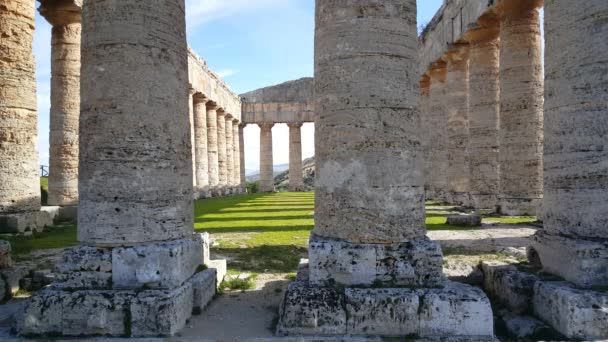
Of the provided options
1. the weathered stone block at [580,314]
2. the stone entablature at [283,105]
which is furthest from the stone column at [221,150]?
the weathered stone block at [580,314]

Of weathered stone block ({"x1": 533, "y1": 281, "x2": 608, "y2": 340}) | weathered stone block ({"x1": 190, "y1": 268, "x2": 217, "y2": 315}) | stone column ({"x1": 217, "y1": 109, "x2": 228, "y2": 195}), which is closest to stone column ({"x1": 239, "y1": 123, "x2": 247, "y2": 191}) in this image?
stone column ({"x1": 217, "y1": 109, "x2": 228, "y2": 195})

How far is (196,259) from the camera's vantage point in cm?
656

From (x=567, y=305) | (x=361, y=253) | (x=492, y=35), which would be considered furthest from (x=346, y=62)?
(x=492, y=35)

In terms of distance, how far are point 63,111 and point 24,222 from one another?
15.6ft

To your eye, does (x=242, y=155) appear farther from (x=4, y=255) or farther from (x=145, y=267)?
(x=145, y=267)

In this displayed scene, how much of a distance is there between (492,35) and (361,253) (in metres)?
15.5

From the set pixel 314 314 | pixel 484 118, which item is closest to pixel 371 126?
pixel 314 314

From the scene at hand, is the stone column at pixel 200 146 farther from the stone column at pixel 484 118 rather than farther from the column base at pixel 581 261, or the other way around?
the column base at pixel 581 261

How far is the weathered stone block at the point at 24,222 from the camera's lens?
40.9ft

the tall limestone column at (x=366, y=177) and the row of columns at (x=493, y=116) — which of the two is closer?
the tall limestone column at (x=366, y=177)

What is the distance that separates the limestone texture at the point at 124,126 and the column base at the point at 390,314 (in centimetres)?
207

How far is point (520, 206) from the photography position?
14859 millimetres

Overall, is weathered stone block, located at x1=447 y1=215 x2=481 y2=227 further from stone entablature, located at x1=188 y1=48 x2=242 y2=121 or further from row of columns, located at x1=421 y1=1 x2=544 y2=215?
stone entablature, located at x1=188 y1=48 x2=242 y2=121

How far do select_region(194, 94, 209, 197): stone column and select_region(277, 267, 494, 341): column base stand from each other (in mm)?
23697
